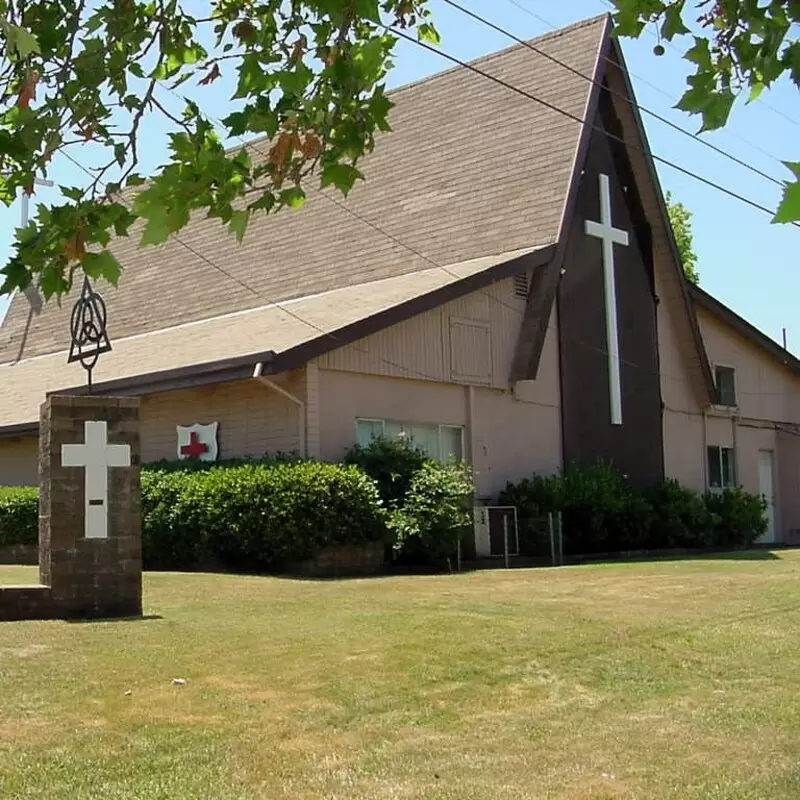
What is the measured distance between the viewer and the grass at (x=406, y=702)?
6.11m

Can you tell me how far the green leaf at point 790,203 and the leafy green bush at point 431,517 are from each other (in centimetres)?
1497

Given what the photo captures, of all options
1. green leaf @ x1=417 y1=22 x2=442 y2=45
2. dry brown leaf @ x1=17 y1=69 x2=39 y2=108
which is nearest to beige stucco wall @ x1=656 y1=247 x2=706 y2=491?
green leaf @ x1=417 y1=22 x2=442 y2=45

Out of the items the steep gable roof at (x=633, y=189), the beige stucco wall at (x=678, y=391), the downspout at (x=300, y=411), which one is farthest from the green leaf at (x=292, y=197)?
the beige stucco wall at (x=678, y=391)

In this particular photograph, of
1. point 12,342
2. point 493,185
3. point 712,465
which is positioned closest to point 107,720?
point 493,185

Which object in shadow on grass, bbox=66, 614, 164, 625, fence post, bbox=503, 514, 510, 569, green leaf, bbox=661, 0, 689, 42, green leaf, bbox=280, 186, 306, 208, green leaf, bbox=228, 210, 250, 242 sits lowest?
shadow on grass, bbox=66, 614, 164, 625

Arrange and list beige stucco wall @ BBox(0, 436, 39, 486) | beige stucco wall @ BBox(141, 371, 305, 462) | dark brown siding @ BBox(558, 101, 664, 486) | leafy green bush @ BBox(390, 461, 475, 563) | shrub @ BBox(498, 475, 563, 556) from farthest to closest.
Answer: dark brown siding @ BBox(558, 101, 664, 486), beige stucco wall @ BBox(0, 436, 39, 486), shrub @ BBox(498, 475, 563, 556), beige stucco wall @ BBox(141, 371, 305, 462), leafy green bush @ BBox(390, 461, 475, 563)

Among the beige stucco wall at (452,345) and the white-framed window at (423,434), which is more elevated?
the beige stucco wall at (452,345)

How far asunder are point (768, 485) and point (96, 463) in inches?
894

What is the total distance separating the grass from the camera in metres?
6.11

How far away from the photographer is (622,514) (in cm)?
2302

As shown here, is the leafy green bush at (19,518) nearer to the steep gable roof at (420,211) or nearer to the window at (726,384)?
the steep gable roof at (420,211)

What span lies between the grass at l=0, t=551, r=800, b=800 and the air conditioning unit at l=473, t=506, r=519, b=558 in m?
8.82

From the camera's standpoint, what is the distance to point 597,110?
24.8 metres

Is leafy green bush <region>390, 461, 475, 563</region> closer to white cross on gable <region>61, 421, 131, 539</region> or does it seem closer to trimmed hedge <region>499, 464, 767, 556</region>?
trimmed hedge <region>499, 464, 767, 556</region>
